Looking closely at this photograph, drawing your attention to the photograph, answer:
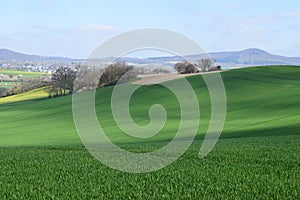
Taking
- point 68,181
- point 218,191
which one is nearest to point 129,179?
point 68,181

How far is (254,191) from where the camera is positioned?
427 inches

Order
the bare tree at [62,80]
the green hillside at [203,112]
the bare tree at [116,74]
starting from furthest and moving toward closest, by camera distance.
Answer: the bare tree at [62,80] → the bare tree at [116,74] → the green hillside at [203,112]

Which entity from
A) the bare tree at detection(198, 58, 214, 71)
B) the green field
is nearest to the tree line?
the bare tree at detection(198, 58, 214, 71)

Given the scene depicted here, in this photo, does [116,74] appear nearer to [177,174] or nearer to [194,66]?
[194,66]

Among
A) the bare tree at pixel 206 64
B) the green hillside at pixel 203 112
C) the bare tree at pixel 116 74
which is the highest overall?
the bare tree at pixel 206 64

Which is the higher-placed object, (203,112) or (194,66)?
(194,66)

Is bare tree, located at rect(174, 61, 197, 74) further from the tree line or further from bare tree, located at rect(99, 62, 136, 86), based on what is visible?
bare tree, located at rect(99, 62, 136, 86)

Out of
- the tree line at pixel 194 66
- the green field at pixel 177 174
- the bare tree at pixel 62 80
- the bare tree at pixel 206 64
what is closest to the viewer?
the green field at pixel 177 174

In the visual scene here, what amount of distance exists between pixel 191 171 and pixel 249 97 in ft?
145

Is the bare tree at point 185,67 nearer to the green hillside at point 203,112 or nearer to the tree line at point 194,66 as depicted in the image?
the tree line at point 194,66

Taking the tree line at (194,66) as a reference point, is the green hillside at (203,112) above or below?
below

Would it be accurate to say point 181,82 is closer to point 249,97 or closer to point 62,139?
point 249,97

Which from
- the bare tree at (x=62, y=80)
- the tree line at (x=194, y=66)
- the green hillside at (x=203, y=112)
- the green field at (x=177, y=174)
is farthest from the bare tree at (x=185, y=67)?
the green field at (x=177, y=174)

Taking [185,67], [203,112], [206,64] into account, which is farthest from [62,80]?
[203,112]
